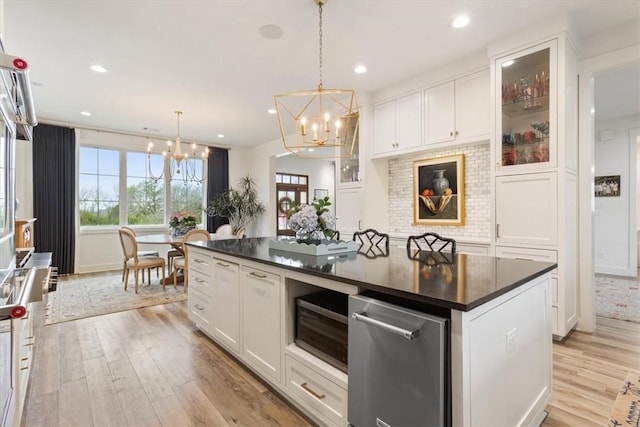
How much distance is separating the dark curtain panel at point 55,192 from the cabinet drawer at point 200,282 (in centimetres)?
425

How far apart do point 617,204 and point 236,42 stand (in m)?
6.73

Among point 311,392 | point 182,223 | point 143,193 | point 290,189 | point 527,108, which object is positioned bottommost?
point 311,392

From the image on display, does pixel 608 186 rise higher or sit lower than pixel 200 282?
higher

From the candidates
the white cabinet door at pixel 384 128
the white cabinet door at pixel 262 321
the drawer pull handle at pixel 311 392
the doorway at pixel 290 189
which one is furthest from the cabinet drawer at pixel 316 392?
the doorway at pixel 290 189

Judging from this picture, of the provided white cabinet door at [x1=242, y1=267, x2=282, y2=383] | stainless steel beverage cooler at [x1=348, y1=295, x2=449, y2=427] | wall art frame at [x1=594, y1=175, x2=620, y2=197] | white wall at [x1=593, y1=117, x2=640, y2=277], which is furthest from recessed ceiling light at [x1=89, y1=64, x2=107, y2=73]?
wall art frame at [x1=594, y1=175, x2=620, y2=197]

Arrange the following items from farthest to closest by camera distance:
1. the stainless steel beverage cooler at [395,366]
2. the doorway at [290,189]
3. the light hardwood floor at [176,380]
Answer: the doorway at [290,189] → the light hardwood floor at [176,380] → the stainless steel beverage cooler at [395,366]

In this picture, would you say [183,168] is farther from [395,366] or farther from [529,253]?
[395,366]

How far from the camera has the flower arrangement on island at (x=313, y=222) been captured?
2400mm

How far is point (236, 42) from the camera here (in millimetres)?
3146

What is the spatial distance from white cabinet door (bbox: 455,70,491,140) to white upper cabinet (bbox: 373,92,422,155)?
0.50 meters

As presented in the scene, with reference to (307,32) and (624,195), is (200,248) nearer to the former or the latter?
(307,32)

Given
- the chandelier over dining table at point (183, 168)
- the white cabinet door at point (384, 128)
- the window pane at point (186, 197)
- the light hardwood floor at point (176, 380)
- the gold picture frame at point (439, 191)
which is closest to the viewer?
the light hardwood floor at point (176, 380)

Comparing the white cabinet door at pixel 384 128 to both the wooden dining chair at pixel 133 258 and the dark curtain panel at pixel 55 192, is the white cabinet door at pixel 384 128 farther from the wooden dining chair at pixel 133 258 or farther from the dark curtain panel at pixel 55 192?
the dark curtain panel at pixel 55 192

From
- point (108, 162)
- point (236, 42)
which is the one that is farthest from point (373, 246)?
point (108, 162)
